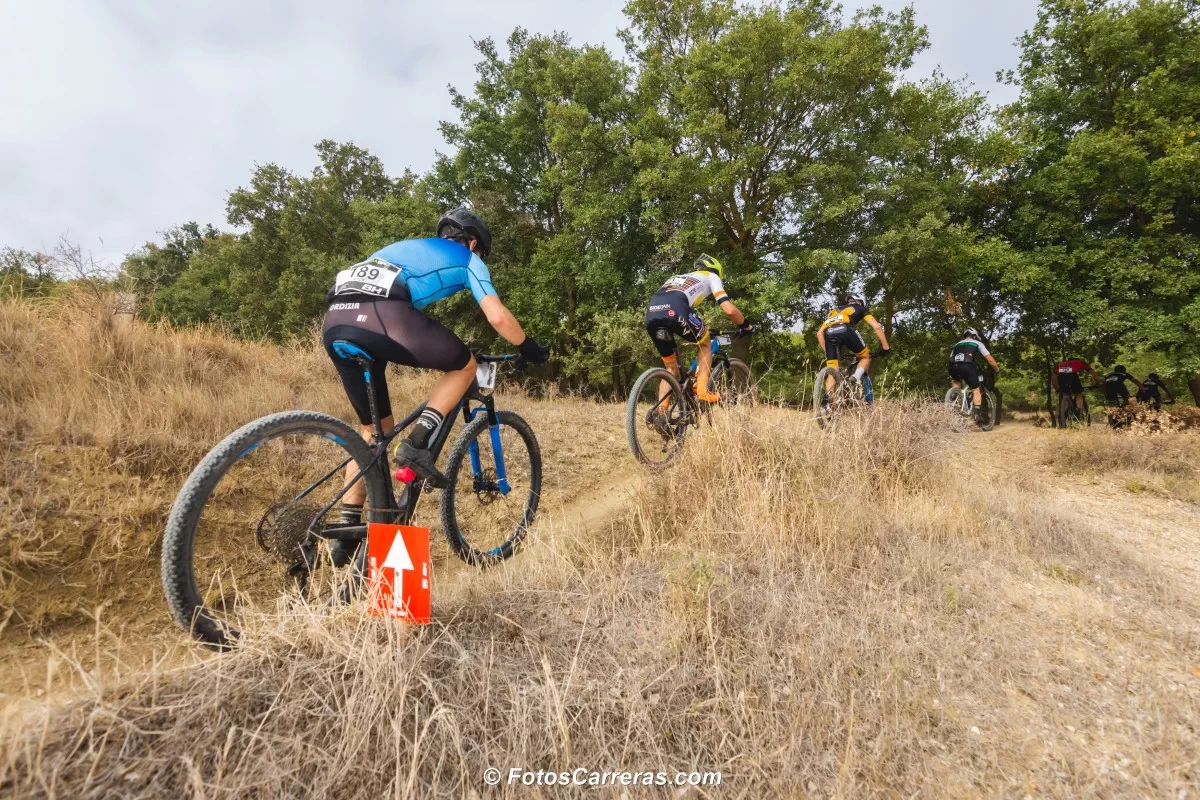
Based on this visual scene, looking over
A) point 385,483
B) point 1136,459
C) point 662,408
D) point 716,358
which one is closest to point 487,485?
point 385,483

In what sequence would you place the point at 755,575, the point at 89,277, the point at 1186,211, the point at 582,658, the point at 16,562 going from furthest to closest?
the point at 1186,211 → the point at 89,277 → the point at 755,575 → the point at 16,562 → the point at 582,658

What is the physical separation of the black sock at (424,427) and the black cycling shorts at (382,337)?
0.22 metres

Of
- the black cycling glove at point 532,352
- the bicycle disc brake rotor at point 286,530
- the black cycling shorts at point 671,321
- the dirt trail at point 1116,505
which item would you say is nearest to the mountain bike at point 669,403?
the black cycling shorts at point 671,321

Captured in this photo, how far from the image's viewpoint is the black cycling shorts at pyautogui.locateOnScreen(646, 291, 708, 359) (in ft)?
17.1

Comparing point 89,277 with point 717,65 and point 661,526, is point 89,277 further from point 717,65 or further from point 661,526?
point 717,65

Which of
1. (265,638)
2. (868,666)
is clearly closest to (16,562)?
(265,638)

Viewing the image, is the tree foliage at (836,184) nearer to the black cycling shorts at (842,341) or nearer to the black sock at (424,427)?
the black cycling shorts at (842,341)

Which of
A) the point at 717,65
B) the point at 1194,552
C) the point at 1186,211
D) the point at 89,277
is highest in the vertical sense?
the point at 717,65

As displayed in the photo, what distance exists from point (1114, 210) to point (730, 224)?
10.3 metres

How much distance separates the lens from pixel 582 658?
1.90 metres

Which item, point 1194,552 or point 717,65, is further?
point 717,65

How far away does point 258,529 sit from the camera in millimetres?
2246

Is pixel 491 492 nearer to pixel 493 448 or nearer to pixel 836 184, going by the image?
pixel 493 448

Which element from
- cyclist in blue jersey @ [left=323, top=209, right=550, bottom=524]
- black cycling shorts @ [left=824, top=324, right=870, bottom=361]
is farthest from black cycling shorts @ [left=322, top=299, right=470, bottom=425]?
black cycling shorts @ [left=824, top=324, right=870, bottom=361]
